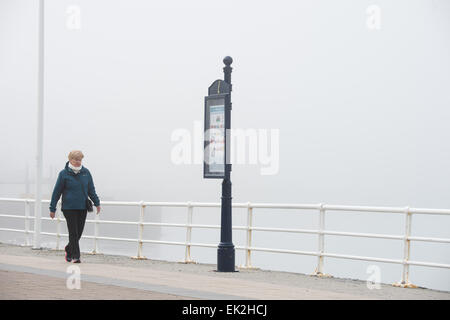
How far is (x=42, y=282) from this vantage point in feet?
33.3

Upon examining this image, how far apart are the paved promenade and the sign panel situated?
163cm

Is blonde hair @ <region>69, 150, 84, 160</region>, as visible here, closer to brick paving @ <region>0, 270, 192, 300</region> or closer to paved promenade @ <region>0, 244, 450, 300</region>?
paved promenade @ <region>0, 244, 450, 300</region>

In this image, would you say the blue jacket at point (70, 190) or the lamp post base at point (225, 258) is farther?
the blue jacket at point (70, 190)

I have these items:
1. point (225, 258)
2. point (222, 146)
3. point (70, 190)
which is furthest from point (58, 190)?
point (225, 258)

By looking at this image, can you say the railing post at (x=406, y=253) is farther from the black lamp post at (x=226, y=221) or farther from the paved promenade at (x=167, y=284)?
the black lamp post at (x=226, y=221)

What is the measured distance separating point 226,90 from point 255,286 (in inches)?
145

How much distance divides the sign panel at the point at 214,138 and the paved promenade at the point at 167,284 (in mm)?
1626

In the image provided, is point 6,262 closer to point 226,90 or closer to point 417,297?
point 226,90

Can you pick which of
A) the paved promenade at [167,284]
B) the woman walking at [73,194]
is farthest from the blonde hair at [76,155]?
the paved promenade at [167,284]

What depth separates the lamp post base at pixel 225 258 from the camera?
1283 cm

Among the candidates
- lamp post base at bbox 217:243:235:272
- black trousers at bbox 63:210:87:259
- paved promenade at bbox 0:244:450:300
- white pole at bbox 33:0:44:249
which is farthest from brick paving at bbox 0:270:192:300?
white pole at bbox 33:0:44:249

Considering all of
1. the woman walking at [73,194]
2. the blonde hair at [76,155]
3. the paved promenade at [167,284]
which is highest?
the blonde hair at [76,155]

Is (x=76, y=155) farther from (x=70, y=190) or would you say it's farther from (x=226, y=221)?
(x=226, y=221)
